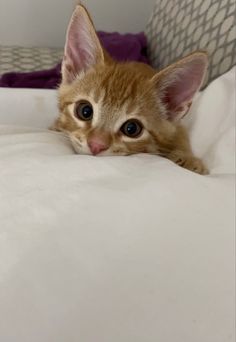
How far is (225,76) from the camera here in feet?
3.45

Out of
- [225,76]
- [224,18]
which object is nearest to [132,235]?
[225,76]

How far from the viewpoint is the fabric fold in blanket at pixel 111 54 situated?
5.04ft

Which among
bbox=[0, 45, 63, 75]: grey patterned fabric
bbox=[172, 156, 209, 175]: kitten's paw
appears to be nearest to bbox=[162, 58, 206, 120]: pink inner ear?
bbox=[172, 156, 209, 175]: kitten's paw

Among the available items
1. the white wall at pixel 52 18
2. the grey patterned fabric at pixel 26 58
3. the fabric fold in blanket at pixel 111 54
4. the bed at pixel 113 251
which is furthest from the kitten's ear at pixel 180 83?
the white wall at pixel 52 18

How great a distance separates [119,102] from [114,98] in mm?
15

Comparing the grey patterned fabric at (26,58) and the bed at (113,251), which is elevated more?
the bed at (113,251)

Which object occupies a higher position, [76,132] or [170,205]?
[170,205]

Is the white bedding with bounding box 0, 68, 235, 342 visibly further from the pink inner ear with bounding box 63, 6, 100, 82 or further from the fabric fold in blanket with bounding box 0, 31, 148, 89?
the fabric fold in blanket with bounding box 0, 31, 148, 89

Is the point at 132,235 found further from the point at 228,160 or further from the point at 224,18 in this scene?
the point at 224,18

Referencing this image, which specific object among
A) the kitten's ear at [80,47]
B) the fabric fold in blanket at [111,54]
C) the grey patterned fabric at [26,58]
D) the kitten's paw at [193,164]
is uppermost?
the kitten's ear at [80,47]

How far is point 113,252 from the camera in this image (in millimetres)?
659

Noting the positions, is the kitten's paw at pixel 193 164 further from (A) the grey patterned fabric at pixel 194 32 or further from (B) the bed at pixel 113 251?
(A) the grey patterned fabric at pixel 194 32

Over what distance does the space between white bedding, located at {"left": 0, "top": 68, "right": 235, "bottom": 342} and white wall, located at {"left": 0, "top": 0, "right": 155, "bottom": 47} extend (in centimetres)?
134

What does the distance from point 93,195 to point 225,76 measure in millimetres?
496
